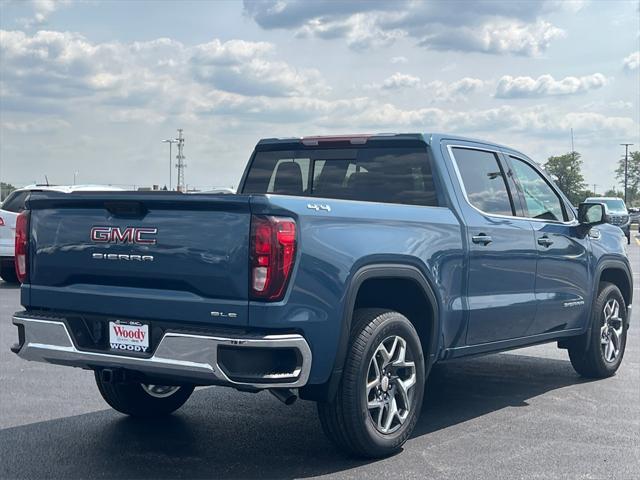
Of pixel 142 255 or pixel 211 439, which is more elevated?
pixel 142 255

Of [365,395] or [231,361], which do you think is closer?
[231,361]

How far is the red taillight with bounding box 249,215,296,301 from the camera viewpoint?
16.3ft

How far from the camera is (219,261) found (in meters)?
5.07

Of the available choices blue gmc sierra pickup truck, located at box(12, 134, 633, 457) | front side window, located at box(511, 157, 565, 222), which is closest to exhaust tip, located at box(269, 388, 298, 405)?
blue gmc sierra pickup truck, located at box(12, 134, 633, 457)

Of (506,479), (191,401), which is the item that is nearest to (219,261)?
(506,479)

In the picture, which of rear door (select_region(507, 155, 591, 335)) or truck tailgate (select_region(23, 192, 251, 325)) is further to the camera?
rear door (select_region(507, 155, 591, 335))

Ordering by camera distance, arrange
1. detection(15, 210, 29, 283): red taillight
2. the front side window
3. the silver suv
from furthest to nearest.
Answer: the silver suv, the front side window, detection(15, 210, 29, 283): red taillight

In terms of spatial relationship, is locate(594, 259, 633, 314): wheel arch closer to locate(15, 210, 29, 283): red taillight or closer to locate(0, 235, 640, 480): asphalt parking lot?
locate(0, 235, 640, 480): asphalt parking lot

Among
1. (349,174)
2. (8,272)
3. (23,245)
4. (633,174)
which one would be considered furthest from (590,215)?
(633,174)

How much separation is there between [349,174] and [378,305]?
51.4 inches

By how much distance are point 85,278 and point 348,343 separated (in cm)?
152

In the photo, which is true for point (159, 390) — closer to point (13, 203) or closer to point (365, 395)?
point (365, 395)

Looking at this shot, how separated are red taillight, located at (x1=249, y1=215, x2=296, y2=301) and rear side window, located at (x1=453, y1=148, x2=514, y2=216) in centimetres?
214

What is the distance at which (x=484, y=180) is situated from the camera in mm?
7086
